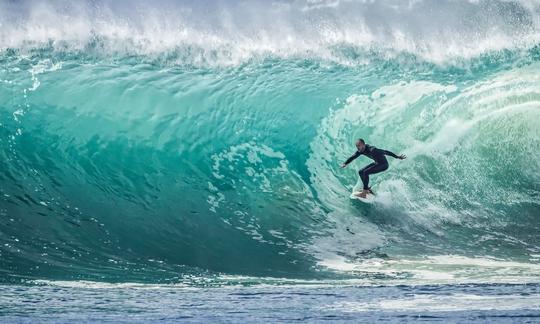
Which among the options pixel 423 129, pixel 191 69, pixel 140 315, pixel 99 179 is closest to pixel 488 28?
pixel 423 129

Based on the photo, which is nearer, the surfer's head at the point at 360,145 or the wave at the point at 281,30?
the surfer's head at the point at 360,145

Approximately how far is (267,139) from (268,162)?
1.85 ft

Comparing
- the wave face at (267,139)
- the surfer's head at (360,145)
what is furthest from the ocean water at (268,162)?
the surfer's head at (360,145)

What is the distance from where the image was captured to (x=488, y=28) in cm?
1296

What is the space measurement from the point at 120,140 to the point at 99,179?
1.16 meters

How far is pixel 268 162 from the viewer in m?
10.3

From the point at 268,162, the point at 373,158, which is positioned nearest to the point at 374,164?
the point at 373,158

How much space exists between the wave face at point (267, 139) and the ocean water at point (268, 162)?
1.3 inches

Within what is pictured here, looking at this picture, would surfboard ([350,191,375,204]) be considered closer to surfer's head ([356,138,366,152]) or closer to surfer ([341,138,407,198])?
surfer ([341,138,407,198])

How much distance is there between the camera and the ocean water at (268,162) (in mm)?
6172

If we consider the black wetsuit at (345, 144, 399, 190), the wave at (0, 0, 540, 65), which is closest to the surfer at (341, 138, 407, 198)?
the black wetsuit at (345, 144, 399, 190)

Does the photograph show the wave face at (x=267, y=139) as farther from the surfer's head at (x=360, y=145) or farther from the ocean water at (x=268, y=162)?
the surfer's head at (x=360, y=145)

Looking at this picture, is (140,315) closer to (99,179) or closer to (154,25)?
(99,179)

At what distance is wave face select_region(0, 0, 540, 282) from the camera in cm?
790
